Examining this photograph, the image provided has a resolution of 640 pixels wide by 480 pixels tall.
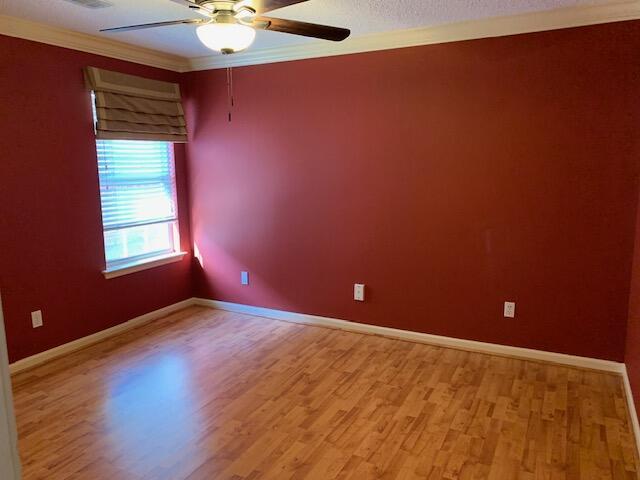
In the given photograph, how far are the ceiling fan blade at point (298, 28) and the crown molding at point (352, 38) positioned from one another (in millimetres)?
1326

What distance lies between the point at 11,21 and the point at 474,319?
3881mm

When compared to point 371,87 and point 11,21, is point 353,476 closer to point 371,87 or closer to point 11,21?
point 371,87

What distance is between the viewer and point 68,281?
145 inches

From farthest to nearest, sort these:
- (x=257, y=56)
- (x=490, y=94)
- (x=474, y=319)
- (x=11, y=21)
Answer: (x=257, y=56) < (x=474, y=319) < (x=490, y=94) < (x=11, y=21)

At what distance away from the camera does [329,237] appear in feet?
13.6

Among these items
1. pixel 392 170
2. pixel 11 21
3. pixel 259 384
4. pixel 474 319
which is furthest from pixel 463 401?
pixel 11 21

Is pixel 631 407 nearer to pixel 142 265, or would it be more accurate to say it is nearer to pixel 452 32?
pixel 452 32

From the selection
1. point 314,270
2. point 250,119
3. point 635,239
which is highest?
point 250,119

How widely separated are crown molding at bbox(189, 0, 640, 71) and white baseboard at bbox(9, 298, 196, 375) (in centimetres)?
236

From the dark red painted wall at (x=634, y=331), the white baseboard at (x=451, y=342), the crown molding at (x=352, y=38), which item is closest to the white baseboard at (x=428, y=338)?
the white baseboard at (x=451, y=342)

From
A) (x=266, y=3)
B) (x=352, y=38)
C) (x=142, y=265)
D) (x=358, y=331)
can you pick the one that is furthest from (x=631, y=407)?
(x=142, y=265)

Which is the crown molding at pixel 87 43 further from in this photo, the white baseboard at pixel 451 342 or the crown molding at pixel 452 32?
the white baseboard at pixel 451 342

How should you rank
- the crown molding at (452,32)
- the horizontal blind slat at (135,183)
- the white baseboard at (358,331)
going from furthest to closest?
the horizontal blind slat at (135,183)
the white baseboard at (358,331)
the crown molding at (452,32)

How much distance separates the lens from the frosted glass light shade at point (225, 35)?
215 cm
